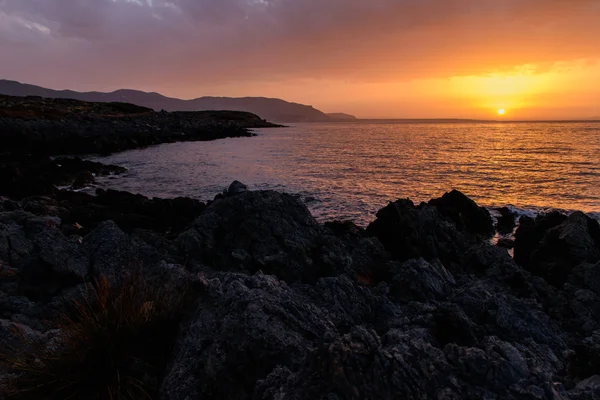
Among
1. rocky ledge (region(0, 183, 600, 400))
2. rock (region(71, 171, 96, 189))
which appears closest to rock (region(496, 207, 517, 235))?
rocky ledge (region(0, 183, 600, 400))

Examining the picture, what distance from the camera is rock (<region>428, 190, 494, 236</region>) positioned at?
17812mm

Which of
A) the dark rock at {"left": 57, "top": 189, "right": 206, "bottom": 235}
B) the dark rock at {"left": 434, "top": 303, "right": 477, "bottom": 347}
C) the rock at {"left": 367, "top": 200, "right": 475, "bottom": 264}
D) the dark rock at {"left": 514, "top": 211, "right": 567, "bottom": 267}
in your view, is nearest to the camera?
the dark rock at {"left": 434, "top": 303, "right": 477, "bottom": 347}

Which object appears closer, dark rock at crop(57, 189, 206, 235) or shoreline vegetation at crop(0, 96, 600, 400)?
shoreline vegetation at crop(0, 96, 600, 400)

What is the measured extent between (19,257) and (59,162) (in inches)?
1168

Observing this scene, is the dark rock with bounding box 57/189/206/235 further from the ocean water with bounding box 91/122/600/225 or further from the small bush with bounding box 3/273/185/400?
the small bush with bounding box 3/273/185/400

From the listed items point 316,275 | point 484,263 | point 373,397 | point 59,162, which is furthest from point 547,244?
point 59,162

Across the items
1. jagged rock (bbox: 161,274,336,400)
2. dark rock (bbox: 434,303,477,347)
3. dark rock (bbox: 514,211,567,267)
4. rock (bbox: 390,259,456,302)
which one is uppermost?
jagged rock (bbox: 161,274,336,400)

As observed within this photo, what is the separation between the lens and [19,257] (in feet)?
28.1

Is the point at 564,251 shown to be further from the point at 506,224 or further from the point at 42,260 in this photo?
the point at 42,260

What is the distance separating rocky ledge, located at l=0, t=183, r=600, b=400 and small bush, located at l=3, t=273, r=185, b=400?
64 mm

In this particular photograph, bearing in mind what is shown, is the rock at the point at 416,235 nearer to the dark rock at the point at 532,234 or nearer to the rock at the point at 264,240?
the dark rock at the point at 532,234

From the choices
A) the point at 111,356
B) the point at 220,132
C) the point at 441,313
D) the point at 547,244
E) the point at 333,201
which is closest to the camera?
the point at 111,356

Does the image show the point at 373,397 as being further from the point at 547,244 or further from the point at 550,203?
the point at 550,203

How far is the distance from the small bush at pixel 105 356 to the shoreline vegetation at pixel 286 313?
0.06 ft
